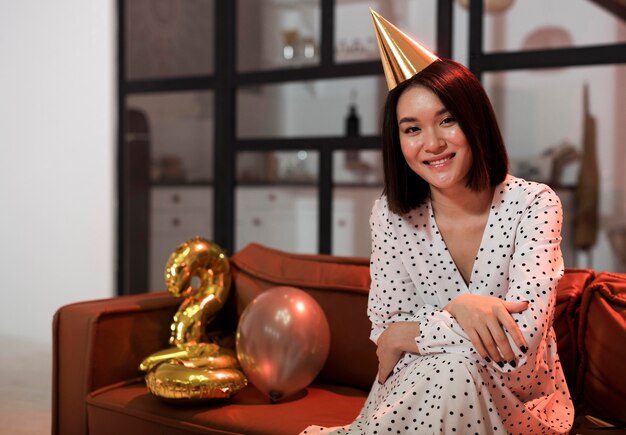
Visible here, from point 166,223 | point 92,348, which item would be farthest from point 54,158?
point 92,348

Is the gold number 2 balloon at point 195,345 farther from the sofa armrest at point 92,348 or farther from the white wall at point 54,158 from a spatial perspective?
the white wall at point 54,158

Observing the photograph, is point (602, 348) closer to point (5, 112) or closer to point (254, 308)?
point (254, 308)

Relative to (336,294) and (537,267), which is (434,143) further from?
(336,294)

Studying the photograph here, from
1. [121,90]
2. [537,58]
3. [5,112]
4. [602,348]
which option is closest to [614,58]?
[537,58]

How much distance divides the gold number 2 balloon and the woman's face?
2.44 ft

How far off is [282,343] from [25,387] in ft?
6.20

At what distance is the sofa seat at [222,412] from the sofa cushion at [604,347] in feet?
1.82

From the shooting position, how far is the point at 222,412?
5.99 feet

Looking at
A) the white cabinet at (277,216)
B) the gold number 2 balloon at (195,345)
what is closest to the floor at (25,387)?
the gold number 2 balloon at (195,345)

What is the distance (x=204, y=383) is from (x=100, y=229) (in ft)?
8.70

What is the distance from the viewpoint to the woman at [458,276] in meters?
1.40

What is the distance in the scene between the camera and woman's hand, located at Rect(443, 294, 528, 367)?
1.39 meters

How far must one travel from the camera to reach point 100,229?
4309mm

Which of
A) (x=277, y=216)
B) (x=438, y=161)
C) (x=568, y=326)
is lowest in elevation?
(x=568, y=326)
